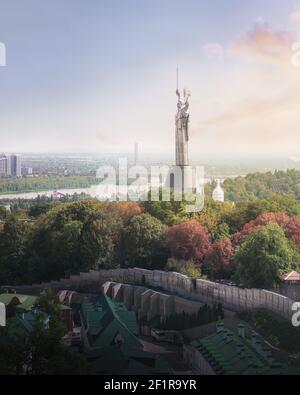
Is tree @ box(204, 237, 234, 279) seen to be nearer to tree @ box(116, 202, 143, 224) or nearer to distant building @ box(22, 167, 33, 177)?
tree @ box(116, 202, 143, 224)

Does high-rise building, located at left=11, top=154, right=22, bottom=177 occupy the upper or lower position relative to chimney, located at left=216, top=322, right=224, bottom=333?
upper

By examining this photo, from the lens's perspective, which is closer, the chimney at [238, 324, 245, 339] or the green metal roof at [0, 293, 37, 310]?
the chimney at [238, 324, 245, 339]

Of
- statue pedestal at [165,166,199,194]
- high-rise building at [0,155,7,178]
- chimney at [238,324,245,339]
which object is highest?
high-rise building at [0,155,7,178]

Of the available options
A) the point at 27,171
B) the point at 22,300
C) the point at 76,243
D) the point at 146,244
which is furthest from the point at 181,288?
the point at 27,171

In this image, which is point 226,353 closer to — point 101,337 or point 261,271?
point 101,337

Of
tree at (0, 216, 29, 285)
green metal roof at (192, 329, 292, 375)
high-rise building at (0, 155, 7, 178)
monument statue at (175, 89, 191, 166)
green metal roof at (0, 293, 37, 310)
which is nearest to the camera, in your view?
green metal roof at (192, 329, 292, 375)

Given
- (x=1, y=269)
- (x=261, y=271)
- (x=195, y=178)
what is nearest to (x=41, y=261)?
(x=1, y=269)

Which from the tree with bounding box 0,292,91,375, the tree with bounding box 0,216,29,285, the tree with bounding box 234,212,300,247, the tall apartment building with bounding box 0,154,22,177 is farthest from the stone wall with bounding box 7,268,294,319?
the tall apartment building with bounding box 0,154,22,177
